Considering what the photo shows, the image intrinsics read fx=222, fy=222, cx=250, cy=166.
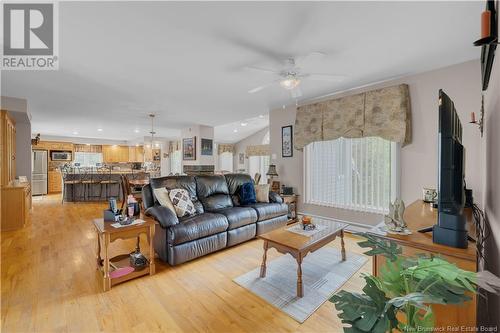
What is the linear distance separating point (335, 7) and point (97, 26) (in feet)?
6.83

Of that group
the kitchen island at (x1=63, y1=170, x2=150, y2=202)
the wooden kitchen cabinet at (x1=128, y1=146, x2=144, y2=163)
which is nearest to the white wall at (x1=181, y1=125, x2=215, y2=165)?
the kitchen island at (x1=63, y1=170, x2=150, y2=202)

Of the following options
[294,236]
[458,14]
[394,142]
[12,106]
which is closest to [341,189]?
[394,142]

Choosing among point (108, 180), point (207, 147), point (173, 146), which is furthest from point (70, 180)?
point (173, 146)

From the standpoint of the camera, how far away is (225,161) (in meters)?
10.9

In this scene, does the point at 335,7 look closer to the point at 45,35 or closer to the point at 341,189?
the point at 45,35

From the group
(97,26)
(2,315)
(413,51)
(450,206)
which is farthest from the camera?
(413,51)

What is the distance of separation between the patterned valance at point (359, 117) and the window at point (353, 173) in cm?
19

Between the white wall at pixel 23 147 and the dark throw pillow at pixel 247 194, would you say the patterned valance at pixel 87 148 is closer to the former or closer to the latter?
the white wall at pixel 23 147

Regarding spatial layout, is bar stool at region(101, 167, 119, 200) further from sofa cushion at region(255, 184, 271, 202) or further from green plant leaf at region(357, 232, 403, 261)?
green plant leaf at region(357, 232, 403, 261)

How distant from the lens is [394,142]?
10.9 ft

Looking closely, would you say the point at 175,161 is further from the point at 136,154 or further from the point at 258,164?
the point at 258,164

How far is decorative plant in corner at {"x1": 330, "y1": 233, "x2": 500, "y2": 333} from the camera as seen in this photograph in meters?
0.61

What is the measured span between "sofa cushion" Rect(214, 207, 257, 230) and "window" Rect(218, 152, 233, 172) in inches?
299

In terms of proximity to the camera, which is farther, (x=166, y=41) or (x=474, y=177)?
(x=474, y=177)
